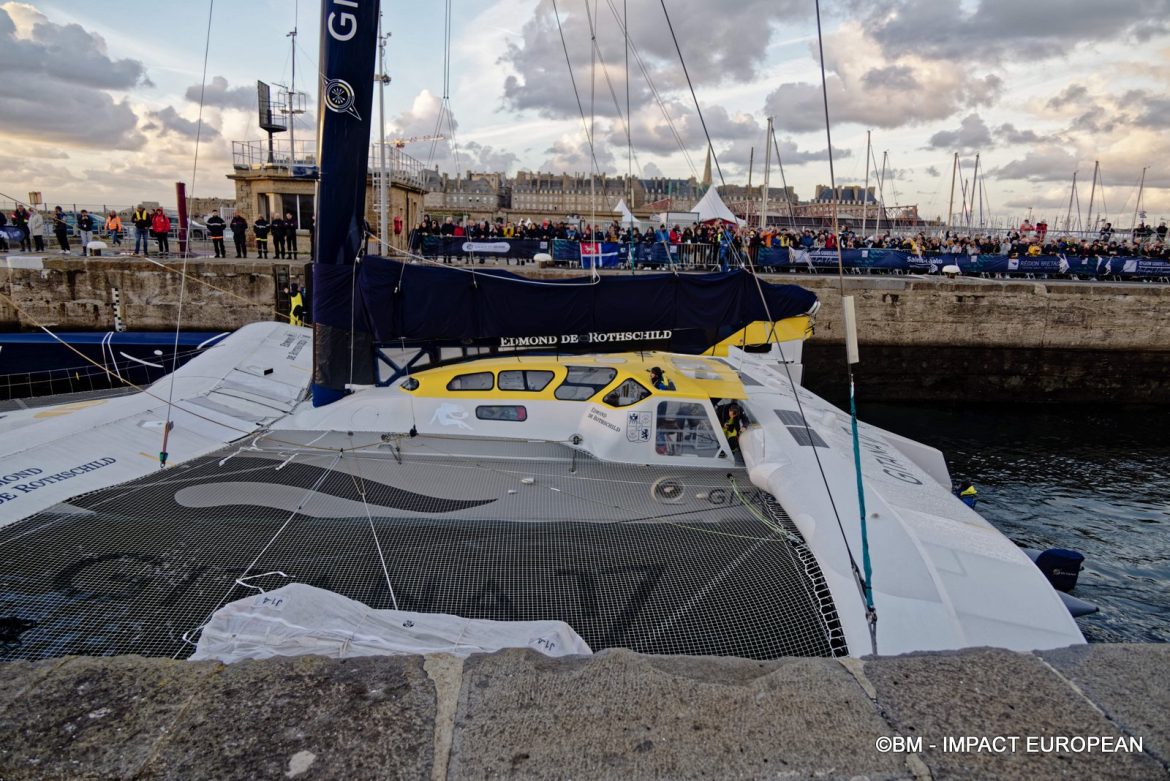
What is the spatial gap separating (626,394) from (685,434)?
811 millimetres

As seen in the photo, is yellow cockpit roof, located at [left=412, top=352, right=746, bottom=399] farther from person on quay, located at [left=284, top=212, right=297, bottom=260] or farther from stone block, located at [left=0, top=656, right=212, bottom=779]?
person on quay, located at [left=284, top=212, right=297, bottom=260]

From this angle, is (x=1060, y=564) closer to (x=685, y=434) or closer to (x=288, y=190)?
(x=685, y=434)

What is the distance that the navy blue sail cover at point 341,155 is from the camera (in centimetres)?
804

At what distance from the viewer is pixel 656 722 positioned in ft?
5.58

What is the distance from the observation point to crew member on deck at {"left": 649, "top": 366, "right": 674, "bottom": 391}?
7660 mm

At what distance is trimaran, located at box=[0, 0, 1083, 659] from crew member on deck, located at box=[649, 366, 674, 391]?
0.07 metres

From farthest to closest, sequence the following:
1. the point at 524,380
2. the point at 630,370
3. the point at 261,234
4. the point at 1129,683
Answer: the point at 261,234, the point at 524,380, the point at 630,370, the point at 1129,683

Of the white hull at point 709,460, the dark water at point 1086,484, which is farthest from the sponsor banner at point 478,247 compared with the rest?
the white hull at point 709,460

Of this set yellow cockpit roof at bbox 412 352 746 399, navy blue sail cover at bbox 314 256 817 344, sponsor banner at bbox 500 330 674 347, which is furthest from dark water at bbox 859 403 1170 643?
navy blue sail cover at bbox 314 256 817 344

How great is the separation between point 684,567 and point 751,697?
3.85 metres

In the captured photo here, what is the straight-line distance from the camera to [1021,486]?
13359 millimetres

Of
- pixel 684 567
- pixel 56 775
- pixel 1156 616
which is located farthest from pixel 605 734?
pixel 1156 616

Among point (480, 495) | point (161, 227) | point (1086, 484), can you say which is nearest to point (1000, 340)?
point (1086, 484)

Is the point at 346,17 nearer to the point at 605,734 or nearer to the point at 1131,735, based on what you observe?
the point at 605,734
